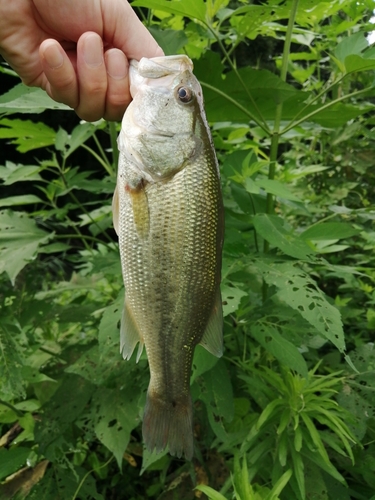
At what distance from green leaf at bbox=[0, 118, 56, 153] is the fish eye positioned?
727 millimetres

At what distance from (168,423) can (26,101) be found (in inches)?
37.9

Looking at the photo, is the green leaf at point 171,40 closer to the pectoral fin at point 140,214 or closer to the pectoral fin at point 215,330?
the pectoral fin at point 140,214

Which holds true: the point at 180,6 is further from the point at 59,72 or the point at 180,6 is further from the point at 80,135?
the point at 80,135

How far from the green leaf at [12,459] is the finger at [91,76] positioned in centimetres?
100

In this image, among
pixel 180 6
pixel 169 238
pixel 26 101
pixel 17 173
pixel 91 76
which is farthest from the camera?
pixel 17 173

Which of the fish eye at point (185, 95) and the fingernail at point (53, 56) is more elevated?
the fingernail at point (53, 56)

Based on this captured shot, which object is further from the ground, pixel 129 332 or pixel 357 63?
pixel 357 63

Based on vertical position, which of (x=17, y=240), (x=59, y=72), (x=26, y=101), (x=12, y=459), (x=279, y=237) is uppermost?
(x=59, y=72)

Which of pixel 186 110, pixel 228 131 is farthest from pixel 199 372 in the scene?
pixel 228 131

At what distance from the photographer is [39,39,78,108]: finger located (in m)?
1.03

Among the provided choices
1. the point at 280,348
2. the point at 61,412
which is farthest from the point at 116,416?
the point at 280,348

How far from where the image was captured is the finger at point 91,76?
105 cm

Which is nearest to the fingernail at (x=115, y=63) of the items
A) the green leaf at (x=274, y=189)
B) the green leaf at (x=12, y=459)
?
the green leaf at (x=274, y=189)

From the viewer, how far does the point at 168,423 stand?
1033 millimetres
